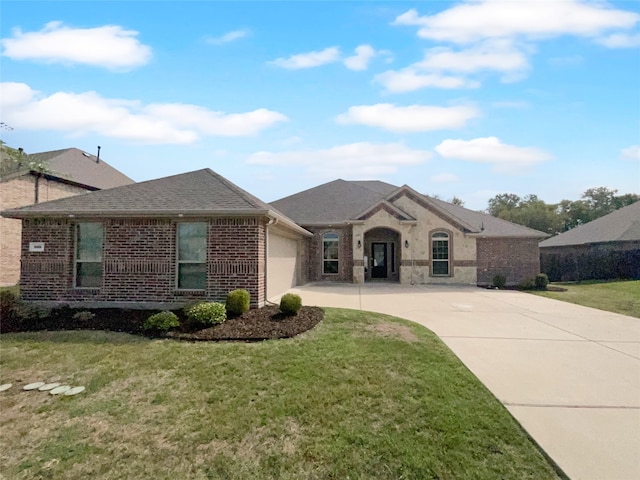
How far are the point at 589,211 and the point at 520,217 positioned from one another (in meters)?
9.26

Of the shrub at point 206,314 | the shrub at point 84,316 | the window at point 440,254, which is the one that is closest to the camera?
the shrub at point 206,314

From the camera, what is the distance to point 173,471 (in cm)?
330

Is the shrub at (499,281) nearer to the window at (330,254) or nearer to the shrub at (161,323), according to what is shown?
the window at (330,254)

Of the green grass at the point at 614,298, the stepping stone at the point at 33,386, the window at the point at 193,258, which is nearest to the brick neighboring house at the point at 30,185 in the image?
the window at the point at 193,258

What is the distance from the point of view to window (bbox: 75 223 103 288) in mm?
9805

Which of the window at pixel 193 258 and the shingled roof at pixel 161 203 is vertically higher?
the shingled roof at pixel 161 203

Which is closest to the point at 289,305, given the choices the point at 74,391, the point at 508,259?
the point at 74,391

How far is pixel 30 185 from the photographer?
16.9m

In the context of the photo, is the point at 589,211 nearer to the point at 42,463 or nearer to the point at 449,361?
the point at 449,361

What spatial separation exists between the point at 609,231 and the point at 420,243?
1429 cm

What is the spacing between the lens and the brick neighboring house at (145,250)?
9.35 m

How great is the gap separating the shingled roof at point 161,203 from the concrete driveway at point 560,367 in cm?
422

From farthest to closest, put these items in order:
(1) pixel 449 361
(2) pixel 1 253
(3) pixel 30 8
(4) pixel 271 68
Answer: (2) pixel 1 253
(4) pixel 271 68
(3) pixel 30 8
(1) pixel 449 361

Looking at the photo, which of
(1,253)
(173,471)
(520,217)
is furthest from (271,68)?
(520,217)
